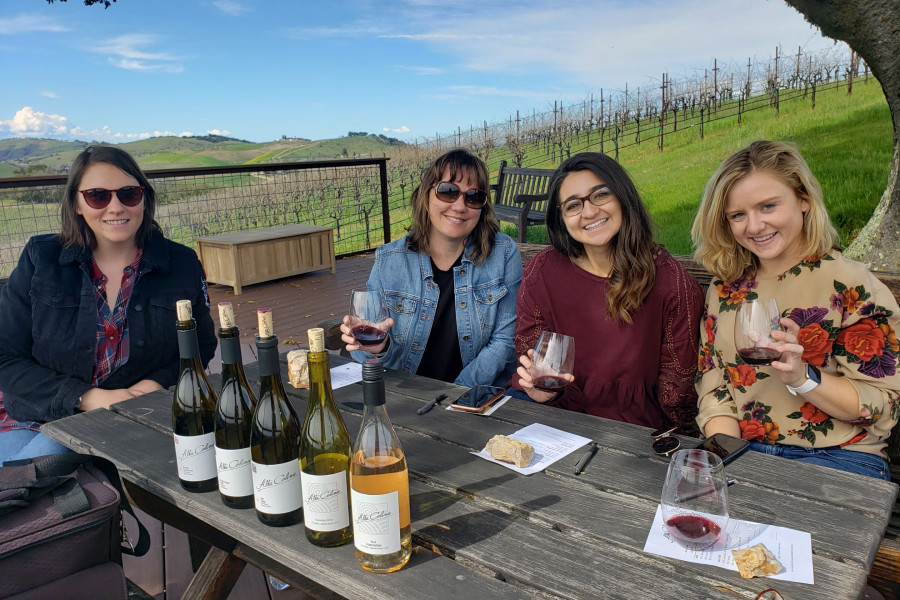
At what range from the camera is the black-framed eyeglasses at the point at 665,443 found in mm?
1522

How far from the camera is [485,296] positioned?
2654 millimetres

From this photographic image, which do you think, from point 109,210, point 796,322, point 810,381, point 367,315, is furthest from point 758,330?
point 109,210

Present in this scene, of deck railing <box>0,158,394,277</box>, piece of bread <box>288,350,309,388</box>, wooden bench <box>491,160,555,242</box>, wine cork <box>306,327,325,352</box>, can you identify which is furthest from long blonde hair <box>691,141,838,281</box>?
deck railing <box>0,158,394,277</box>

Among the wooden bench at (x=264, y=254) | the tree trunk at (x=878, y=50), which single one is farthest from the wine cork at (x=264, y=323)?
the wooden bench at (x=264, y=254)

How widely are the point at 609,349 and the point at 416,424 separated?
2.74 feet

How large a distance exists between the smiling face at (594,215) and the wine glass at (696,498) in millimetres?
1222

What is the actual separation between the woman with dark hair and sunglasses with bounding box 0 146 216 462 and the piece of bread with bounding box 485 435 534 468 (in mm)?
1476

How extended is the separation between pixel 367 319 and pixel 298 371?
417mm

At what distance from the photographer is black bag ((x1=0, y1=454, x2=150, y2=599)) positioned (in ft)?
4.36

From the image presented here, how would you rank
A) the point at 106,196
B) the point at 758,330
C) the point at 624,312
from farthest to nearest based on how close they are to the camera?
the point at 106,196 < the point at 624,312 < the point at 758,330

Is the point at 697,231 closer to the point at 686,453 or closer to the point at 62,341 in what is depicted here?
the point at 686,453

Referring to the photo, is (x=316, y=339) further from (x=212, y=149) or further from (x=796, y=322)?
(x=212, y=149)

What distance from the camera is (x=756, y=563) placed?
1.04 m

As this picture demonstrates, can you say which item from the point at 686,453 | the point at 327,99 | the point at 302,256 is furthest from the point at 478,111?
the point at 327,99
